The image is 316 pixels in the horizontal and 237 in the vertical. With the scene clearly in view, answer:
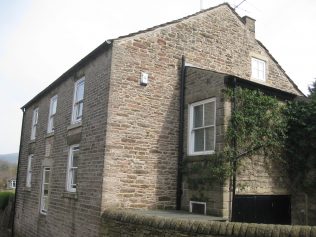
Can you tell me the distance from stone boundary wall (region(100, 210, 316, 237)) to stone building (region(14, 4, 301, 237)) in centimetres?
94

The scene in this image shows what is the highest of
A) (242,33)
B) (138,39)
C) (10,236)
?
(242,33)

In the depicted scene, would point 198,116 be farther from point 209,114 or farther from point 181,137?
point 181,137

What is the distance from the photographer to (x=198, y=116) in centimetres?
1140

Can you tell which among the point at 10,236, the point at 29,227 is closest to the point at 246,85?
the point at 29,227

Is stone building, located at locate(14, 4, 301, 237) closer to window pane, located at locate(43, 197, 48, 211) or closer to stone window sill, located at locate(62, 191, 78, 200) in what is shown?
stone window sill, located at locate(62, 191, 78, 200)

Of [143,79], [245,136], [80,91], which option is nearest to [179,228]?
[245,136]

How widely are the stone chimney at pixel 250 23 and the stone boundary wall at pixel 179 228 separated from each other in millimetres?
9893

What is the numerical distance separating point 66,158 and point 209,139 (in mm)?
5759

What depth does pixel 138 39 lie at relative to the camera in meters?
11.5

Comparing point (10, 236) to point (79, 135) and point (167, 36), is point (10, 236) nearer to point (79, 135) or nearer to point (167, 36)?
point (79, 135)

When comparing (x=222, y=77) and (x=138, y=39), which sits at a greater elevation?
(x=138, y=39)

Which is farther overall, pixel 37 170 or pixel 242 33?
pixel 37 170

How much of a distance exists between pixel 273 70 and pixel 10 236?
1613 centimetres

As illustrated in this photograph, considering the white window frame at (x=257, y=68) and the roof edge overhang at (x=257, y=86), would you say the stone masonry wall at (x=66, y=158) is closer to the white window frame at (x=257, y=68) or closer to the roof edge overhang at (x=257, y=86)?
the roof edge overhang at (x=257, y=86)
